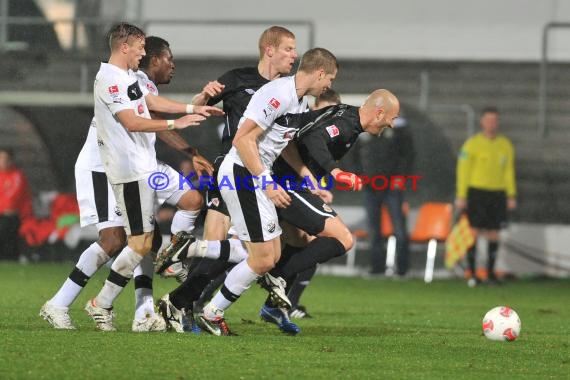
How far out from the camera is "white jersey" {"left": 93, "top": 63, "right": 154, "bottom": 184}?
26.7ft

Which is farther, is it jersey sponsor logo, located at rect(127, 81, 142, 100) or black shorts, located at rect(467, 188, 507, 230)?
black shorts, located at rect(467, 188, 507, 230)

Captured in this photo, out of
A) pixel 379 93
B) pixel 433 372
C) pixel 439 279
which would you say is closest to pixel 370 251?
pixel 439 279

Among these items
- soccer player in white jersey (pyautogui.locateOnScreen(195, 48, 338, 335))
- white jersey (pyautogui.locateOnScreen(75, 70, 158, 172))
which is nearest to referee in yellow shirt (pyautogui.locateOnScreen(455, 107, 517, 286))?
soccer player in white jersey (pyautogui.locateOnScreen(195, 48, 338, 335))

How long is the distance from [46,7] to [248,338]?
538 inches

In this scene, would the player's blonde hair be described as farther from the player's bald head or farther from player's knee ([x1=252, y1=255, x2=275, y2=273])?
player's knee ([x1=252, y1=255, x2=275, y2=273])

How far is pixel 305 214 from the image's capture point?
27.7 feet

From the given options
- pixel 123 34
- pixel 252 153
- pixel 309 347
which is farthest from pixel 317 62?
pixel 309 347

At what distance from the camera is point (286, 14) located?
20.8m

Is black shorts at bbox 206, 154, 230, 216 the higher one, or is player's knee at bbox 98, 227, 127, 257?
black shorts at bbox 206, 154, 230, 216

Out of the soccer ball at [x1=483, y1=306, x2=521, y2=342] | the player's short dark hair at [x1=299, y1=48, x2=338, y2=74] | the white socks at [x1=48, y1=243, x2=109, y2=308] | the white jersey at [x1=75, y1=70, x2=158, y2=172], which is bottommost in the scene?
the soccer ball at [x1=483, y1=306, x2=521, y2=342]

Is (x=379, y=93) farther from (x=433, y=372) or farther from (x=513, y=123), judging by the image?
(x=513, y=123)

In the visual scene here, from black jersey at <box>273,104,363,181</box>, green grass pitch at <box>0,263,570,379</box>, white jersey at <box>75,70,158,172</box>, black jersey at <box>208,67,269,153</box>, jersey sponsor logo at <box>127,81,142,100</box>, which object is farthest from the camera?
black jersey at <box>208,67,269,153</box>

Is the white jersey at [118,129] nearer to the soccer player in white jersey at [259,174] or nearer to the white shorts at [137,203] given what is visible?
the white shorts at [137,203]

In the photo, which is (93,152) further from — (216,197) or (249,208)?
(249,208)
